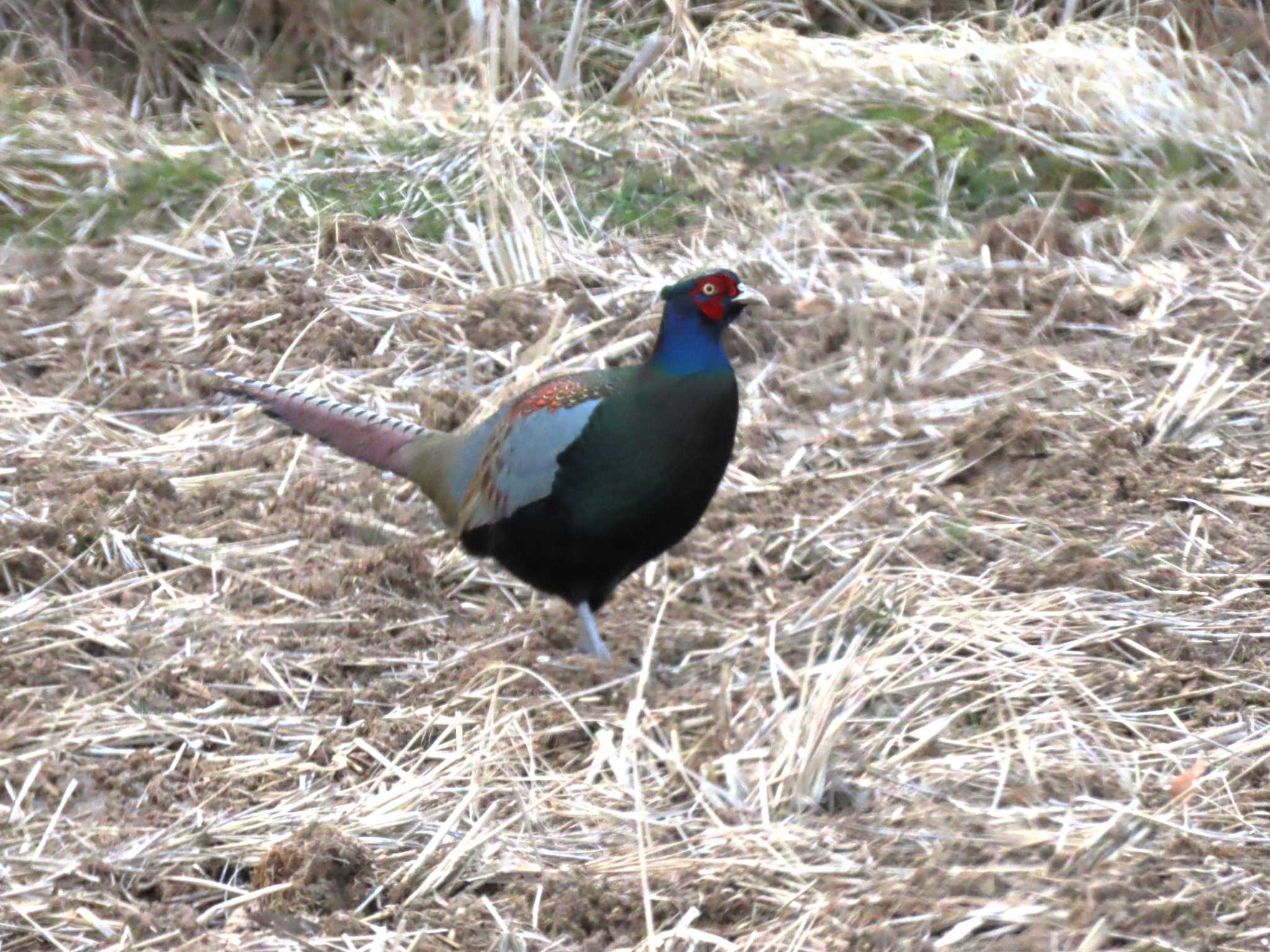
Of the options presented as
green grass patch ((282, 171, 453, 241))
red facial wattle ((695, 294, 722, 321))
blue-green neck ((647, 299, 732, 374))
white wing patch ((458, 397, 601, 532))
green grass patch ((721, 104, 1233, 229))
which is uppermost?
red facial wattle ((695, 294, 722, 321))

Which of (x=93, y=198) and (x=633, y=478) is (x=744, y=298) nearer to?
(x=633, y=478)

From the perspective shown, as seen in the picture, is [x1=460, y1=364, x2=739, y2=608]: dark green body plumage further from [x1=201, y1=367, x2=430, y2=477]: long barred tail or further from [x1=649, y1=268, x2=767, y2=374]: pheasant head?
[x1=201, y1=367, x2=430, y2=477]: long barred tail

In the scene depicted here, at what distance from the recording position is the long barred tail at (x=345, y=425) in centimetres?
434

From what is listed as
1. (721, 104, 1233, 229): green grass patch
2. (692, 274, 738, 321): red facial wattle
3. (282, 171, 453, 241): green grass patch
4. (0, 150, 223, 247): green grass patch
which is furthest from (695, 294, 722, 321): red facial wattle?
(0, 150, 223, 247): green grass patch

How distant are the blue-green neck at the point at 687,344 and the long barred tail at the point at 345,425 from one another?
0.86 meters

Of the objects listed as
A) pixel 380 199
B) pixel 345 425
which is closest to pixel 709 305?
pixel 345 425

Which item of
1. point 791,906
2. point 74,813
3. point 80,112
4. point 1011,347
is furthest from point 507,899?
point 80,112

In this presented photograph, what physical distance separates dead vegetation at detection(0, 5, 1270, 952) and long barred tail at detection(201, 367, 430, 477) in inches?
9.6

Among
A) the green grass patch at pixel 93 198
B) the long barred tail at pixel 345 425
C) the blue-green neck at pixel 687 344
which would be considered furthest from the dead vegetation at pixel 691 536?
the blue-green neck at pixel 687 344

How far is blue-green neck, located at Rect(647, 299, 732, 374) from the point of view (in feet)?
12.3

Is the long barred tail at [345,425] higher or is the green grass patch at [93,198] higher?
the long barred tail at [345,425]

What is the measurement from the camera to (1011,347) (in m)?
5.20

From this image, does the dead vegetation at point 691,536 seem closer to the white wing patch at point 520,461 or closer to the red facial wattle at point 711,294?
the white wing patch at point 520,461

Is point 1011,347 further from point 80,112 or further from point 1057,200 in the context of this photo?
point 80,112
